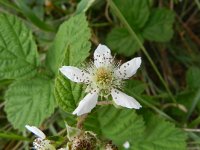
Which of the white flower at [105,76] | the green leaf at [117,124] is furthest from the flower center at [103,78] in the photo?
the green leaf at [117,124]

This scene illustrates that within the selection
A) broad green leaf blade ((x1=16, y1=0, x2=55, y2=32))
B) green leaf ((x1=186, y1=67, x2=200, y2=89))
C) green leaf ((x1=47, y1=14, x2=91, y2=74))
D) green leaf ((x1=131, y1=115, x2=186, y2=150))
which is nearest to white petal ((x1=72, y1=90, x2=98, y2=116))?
green leaf ((x1=47, y1=14, x2=91, y2=74))

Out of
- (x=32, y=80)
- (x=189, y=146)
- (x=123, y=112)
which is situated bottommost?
(x=189, y=146)

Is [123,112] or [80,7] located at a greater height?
[80,7]

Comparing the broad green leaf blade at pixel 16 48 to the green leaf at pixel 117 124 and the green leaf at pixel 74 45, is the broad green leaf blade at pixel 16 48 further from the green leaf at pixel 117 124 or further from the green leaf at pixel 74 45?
the green leaf at pixel 117 124

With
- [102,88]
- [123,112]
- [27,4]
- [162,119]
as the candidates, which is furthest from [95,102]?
[27,4]

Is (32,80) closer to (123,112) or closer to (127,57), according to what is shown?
(123,112)

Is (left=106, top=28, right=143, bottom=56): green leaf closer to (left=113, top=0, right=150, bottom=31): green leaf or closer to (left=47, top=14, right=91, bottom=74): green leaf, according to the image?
(left=113, top=0, right=150, bottom=31): green leaf

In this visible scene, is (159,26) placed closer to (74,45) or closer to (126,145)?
(74,45)
